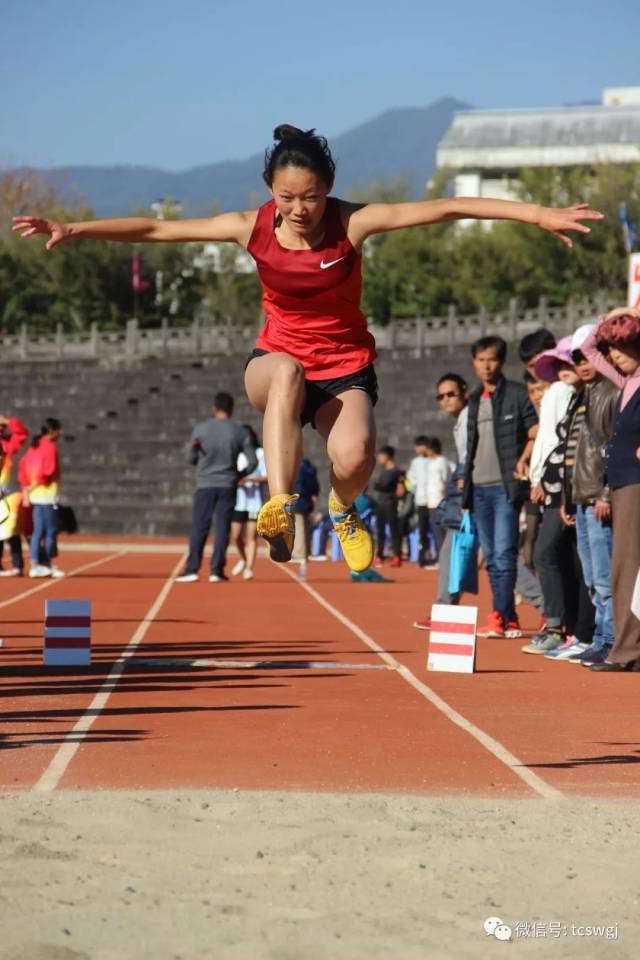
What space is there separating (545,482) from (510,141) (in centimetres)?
10648

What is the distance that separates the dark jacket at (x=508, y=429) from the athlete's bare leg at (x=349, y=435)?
6489 mm

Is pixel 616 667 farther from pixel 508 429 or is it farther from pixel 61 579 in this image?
pixel 61 579

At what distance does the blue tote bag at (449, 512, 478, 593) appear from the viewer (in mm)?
13227

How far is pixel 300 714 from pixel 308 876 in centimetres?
366

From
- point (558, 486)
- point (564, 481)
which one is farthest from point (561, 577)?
point (564, 481)

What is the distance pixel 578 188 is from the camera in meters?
75.4

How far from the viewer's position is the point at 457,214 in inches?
259

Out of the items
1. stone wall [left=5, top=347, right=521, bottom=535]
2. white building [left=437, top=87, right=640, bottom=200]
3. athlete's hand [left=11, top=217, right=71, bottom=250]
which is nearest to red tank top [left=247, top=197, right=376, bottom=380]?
athlete's hand [left=11, top=217, right=71, bottom=250]

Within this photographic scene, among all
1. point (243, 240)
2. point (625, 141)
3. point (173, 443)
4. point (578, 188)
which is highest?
point (625, 141)

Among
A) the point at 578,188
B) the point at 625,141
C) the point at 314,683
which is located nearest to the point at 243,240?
the point at 314,683

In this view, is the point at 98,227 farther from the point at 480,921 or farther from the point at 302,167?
the point at 480,921

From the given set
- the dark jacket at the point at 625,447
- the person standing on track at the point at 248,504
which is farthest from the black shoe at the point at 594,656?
the person standing on track at the point at 248,504

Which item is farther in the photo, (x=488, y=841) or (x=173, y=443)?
(x=173, y=443)

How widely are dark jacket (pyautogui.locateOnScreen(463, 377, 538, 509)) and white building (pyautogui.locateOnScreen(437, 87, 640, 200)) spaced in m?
102
